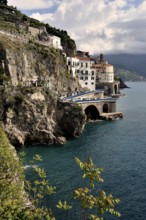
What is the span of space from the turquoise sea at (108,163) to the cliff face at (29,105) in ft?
13.1

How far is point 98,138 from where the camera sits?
83.9 m

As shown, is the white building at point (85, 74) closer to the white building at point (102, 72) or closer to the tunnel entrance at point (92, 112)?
the white building at point (102, 72)

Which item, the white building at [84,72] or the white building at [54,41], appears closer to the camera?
the white building at [54,41]

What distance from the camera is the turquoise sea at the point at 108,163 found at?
142ft

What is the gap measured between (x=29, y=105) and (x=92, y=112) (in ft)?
144

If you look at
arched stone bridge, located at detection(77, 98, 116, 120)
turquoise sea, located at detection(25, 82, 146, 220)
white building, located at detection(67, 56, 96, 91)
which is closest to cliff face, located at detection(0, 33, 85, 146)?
turquoise sea, located at detection(25, 82, 146, 220)

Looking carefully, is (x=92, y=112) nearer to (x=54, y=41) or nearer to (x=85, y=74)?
(x=54, y=41)

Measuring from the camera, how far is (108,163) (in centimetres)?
6116

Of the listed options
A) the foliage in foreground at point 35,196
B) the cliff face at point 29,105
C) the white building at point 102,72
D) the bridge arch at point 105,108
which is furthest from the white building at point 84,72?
the foliage in foreground at point 35,196

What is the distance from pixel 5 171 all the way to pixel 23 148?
42023 mm

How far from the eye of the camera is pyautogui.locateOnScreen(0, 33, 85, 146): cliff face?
2825 inches

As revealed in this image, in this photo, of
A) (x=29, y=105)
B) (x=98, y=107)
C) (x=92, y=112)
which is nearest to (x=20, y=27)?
(x=92, y=112)

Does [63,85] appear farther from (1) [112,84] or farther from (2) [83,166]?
(2) [83,166]

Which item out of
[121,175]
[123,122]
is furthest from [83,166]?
[123,122]
